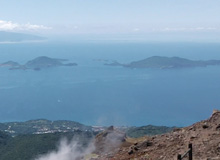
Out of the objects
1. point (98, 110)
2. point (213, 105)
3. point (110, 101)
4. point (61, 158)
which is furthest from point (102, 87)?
point (61, 158)

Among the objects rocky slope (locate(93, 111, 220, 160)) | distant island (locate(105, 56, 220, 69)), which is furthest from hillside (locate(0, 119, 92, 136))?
distant island (locate(105, 56, 220, 69))

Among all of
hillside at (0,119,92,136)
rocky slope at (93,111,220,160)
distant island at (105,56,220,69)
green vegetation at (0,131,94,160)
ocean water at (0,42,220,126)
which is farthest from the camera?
distant island at (105,56,220,69)

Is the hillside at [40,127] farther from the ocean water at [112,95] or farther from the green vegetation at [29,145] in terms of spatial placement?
the green vegetation at [29,145]

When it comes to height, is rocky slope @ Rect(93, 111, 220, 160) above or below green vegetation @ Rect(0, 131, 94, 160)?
above

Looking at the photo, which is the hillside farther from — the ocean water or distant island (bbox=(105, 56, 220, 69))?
distant island (bbox=(105, 56, 220, 69))

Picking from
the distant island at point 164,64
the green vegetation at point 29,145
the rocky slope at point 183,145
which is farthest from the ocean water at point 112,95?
the rocky slope at point 183,145

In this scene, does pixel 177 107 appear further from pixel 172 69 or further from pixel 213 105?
pixel 172 69
